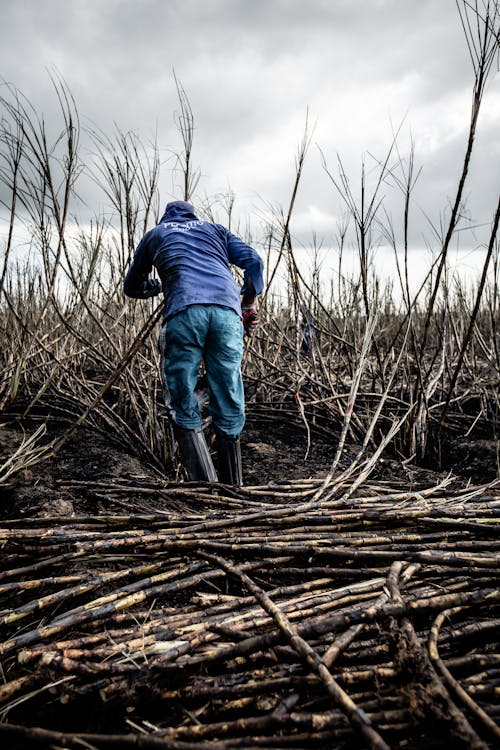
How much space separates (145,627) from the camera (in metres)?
1.06

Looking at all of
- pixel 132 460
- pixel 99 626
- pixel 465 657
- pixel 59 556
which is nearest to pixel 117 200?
pixel 132 460

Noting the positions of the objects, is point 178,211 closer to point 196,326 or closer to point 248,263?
point 248,263

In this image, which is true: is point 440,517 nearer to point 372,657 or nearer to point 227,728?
point 372,657

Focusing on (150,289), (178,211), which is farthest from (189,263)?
(178,211)

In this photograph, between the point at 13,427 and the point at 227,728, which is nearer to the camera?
the point at 227,728

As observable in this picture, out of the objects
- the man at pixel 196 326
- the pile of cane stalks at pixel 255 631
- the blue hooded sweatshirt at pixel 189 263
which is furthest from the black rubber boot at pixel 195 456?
the pile of cane stalks at pixel 255 631

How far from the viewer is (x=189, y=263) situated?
2.54 metres

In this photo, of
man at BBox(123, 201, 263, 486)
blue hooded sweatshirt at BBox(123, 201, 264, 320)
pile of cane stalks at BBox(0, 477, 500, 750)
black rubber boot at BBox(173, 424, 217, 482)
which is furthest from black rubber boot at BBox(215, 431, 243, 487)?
pile of cane stalks at BBox(0, 477, 500, 750)

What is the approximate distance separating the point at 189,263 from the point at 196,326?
0.35 meters

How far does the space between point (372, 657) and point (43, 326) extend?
3.78 meters

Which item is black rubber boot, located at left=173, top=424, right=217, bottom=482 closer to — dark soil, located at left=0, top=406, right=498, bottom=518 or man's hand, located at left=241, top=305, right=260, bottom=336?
dark soil, located at left=0, top=406, right=498, bottom=518

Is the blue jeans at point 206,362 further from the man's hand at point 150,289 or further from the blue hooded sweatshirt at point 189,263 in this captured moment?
the man's hand at point 150,289

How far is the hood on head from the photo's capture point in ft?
9.07

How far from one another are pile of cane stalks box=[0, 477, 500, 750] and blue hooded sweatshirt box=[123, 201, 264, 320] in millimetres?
1330
